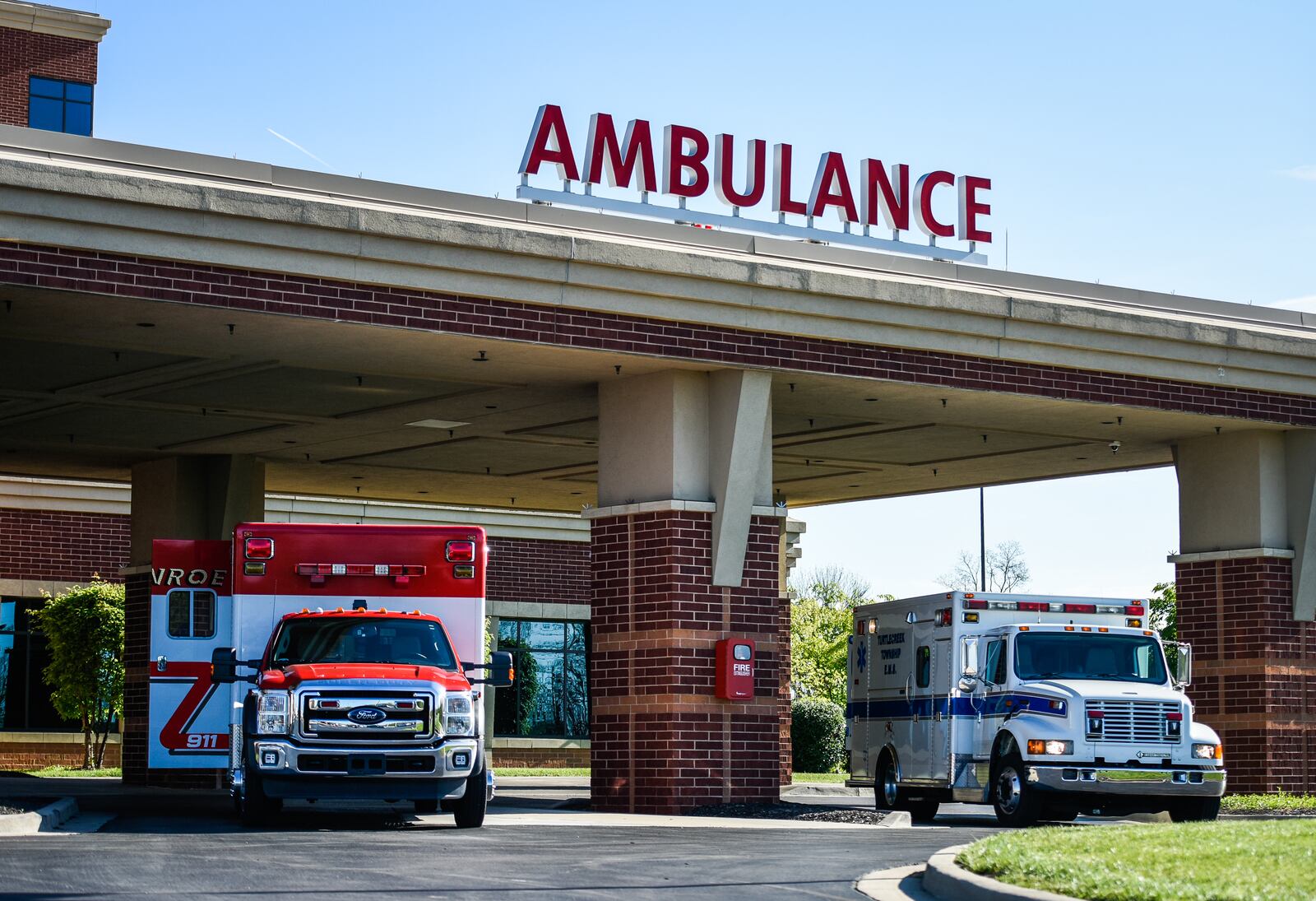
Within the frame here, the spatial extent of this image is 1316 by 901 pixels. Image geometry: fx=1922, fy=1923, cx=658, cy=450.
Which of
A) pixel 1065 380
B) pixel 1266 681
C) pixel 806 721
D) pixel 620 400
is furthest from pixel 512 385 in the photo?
pixel 806 721

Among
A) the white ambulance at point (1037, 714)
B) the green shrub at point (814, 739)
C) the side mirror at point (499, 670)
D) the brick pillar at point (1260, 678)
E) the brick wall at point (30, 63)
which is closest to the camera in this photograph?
the side mirror at point (499, 670)

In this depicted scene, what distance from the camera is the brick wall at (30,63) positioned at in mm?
50875

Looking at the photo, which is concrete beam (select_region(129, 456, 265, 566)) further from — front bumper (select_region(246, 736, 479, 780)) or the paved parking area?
front bumper (select_region(246, 736, 479, 780))

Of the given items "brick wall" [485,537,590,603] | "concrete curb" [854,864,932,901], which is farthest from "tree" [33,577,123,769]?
"concrete curb" [854,864,932,901]

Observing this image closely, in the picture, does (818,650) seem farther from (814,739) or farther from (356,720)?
(356,720)

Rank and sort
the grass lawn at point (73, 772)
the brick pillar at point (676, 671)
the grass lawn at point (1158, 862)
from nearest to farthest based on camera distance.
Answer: the grass lawn at point (1158, 862) < the brick pillar at point (676, 671) < the grass lawn at point (73, 772)

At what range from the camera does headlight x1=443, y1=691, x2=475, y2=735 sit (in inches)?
736

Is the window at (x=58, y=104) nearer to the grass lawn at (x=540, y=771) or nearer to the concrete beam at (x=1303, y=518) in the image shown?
the grass lawn at (x=540, y=771)

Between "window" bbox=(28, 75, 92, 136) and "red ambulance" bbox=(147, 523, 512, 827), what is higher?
"window" bbox=(28, 75, 92, 136)

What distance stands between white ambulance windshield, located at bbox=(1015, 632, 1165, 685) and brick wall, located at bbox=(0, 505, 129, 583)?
21677mm

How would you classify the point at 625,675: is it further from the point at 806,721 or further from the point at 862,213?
the point at 806,721

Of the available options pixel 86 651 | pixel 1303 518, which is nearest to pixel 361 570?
pixel 1303 518

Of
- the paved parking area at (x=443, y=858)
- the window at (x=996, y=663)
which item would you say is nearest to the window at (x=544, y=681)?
the paved parking area at (x=443, y=858)

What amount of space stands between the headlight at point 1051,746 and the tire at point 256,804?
8127 millimetres
